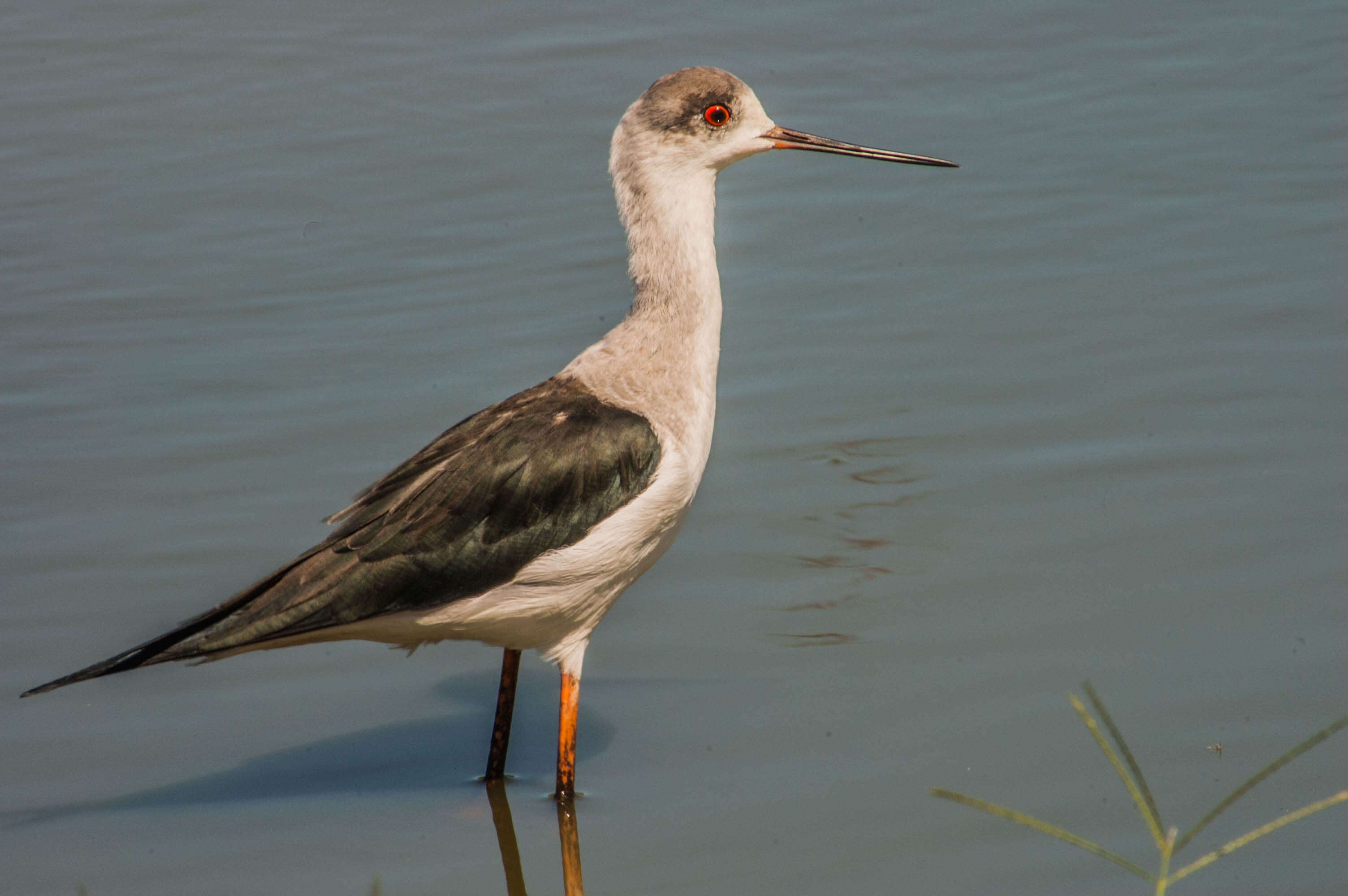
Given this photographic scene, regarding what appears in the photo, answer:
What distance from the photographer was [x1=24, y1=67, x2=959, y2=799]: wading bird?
436 cm

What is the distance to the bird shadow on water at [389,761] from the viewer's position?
4.69 meters

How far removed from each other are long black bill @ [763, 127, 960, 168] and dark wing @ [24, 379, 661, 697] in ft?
3.69

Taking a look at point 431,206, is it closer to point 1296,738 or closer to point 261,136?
point 261,136

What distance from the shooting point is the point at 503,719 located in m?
4.79

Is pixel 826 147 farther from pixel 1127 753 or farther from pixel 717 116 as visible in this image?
pixel 1127 753

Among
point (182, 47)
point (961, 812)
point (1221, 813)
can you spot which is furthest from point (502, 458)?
point (182, 47)

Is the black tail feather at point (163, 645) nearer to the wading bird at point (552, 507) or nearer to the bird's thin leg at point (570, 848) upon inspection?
the wading bird at point (552, 507)

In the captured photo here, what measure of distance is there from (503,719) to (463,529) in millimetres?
721

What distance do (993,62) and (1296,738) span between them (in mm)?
6265

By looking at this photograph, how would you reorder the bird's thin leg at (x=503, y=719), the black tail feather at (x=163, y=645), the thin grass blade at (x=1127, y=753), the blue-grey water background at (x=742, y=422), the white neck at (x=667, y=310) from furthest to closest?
the bird's thin leg at (x=503, y=719) < the white neck at (x=667, y=310) < the blue-grey water background at (x=742, y=422) < the black tail feather at (x=163, y=645) < the thin grass blade at (x=1127, y=753)

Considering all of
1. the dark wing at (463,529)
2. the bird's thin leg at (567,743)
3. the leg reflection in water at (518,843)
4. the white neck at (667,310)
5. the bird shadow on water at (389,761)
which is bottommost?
the leg reflection in water at (518,843)

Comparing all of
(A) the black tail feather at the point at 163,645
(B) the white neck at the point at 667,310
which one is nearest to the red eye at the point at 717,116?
(B) the white neck at the point at 667,310

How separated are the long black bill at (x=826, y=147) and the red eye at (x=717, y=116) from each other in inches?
6.7

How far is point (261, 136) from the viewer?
9492mm
